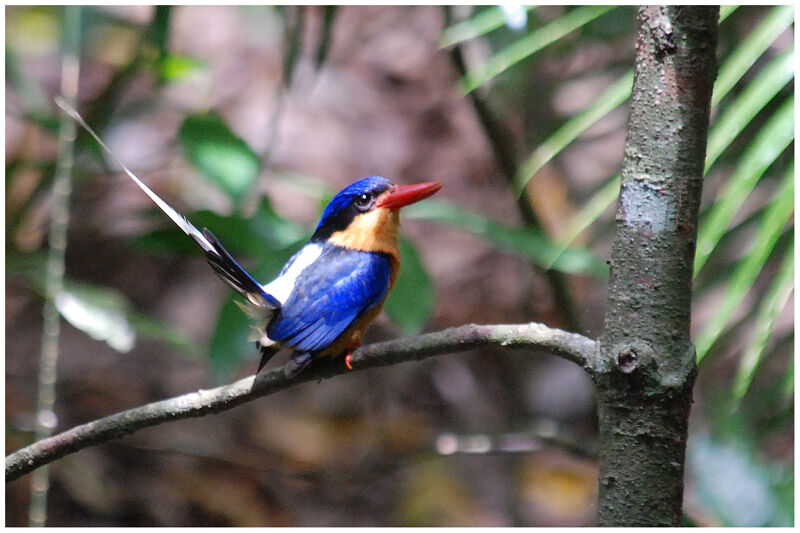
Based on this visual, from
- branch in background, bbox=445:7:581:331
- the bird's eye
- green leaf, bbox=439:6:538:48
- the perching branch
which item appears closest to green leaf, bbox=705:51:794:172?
the perching branch

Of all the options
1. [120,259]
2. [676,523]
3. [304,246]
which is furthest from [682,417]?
[120,259]

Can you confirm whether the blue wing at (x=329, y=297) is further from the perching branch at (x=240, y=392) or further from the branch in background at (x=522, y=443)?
the branch in background at (x=522, y=443)

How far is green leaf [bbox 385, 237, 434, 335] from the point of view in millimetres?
2188

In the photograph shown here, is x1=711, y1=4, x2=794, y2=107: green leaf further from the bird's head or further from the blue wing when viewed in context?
the blue wing

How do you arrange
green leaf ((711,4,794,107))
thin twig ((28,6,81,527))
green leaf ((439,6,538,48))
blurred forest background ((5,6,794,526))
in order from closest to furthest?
green leaf ((711,4,794,107)), green leaf ((439,6,538,48)), thin twig ((28,6,81,527)), blurred forest background ((5,6,794,526))

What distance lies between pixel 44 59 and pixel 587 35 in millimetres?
3306

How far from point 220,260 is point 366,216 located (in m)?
0.55

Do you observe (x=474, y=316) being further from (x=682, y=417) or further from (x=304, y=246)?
(x=682, y=417)

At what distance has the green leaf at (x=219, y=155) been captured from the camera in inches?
98.3

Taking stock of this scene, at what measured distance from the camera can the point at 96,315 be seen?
2.52 metres

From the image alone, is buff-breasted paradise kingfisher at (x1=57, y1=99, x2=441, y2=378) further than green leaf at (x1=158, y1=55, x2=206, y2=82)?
No

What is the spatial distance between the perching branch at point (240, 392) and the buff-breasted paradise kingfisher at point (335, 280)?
0.86 feet

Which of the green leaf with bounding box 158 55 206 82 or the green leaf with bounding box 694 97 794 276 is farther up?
the green leaf with bounding box 158 55 206 82

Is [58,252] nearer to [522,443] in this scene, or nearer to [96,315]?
[96,315]
